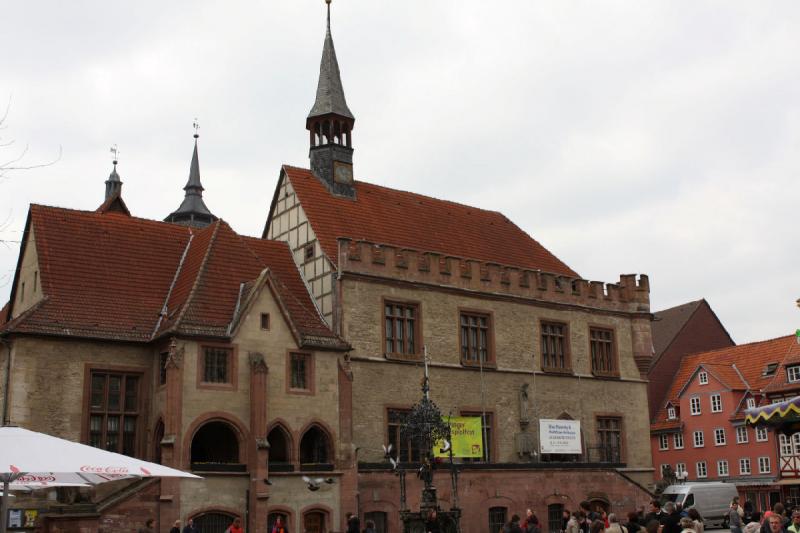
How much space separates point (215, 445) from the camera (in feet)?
106

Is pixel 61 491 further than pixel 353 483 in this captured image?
No

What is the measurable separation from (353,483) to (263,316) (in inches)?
253

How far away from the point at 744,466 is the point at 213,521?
37.0 metres

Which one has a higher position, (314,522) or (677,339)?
(677,339)

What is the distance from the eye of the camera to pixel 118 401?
3067 centimetres

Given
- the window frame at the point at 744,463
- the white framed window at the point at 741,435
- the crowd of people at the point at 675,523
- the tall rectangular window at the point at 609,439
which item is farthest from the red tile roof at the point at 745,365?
the crowd of people at the point at 675,523

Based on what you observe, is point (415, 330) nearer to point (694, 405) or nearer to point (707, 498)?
point (707, 498)

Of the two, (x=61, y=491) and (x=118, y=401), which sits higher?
(x=118, y=401)

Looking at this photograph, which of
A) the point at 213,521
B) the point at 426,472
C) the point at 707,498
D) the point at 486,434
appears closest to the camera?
the point at 426,472

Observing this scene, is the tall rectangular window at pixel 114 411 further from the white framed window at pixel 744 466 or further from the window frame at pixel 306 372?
the white framed window at pixel 744 466

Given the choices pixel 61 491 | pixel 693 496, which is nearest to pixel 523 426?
pixel 693 496

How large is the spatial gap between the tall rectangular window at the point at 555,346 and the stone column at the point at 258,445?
1474cm

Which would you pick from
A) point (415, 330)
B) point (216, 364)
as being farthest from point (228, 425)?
point (415, 330)

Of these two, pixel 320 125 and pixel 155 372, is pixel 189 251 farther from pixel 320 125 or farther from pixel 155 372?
pixel 320 125
